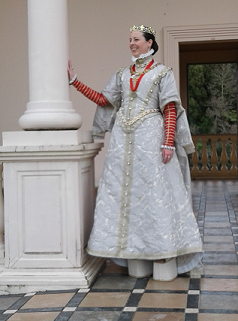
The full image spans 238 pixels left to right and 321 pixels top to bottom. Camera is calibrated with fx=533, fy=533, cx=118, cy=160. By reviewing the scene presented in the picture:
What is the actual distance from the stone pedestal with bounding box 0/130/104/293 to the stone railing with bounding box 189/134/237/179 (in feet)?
25.0

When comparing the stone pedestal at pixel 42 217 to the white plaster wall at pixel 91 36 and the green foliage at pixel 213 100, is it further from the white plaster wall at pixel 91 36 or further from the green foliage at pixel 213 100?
the green foliage at pixel 213 100

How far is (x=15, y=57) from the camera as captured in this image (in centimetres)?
632

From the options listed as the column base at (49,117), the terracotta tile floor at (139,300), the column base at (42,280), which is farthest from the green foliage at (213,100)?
the column base at (42,280)

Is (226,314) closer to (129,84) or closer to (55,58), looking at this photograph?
(129,84)

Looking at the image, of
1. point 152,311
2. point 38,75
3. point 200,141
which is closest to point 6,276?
point 152,311

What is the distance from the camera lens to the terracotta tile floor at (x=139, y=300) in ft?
8.99

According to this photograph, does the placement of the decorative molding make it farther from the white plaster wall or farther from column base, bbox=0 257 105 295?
column base, bbox=0 257 105 295

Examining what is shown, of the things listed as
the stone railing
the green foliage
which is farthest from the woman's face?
the green foliage

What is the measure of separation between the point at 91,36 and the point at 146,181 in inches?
133

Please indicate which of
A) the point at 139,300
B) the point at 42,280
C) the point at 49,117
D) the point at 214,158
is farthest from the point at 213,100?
the point at 139,300

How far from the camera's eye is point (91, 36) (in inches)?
247

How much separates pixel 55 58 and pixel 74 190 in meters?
0.86

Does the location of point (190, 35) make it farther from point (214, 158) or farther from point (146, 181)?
point (214, 158)

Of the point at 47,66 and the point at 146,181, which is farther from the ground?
the point at 47,66
